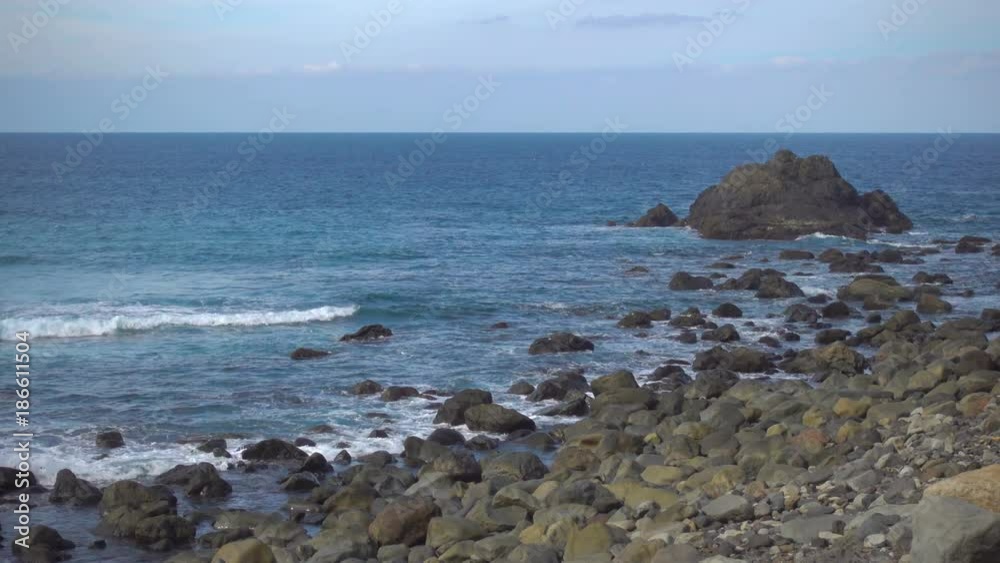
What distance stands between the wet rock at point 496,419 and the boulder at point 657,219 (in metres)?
45.4

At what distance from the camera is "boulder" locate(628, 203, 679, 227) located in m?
70.7

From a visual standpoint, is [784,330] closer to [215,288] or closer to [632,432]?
[632,432]

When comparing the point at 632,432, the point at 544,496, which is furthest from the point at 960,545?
the point at 632,432

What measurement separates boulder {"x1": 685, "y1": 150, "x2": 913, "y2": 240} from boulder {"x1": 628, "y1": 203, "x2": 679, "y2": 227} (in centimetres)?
254

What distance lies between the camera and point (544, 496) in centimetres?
1919

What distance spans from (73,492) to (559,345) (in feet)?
58.8

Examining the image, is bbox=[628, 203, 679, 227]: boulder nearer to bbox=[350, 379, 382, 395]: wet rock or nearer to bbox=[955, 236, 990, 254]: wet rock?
bbox=[955, 236, 990, 254]: wet rock

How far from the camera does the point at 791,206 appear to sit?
65250 mm

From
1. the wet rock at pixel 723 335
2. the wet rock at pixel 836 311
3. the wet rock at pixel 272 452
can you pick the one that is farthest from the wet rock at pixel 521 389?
the wet rock at pixel 836 311

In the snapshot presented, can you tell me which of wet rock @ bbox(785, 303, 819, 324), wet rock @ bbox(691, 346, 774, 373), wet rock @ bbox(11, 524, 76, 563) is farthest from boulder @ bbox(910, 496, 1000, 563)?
wet rock @ bbox(785, 303, 819, 324)

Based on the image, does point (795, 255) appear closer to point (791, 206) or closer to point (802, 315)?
point (791, 206)

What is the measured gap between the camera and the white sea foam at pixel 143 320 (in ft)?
125

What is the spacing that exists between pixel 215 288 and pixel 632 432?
94.2ft

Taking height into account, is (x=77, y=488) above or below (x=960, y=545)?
below
